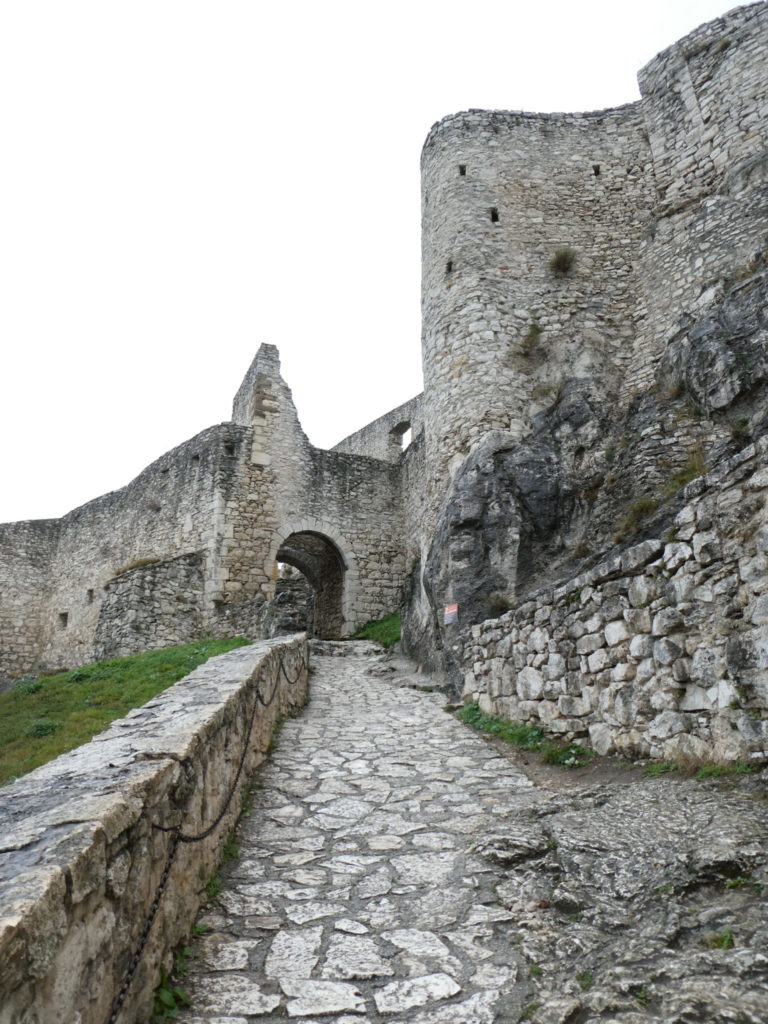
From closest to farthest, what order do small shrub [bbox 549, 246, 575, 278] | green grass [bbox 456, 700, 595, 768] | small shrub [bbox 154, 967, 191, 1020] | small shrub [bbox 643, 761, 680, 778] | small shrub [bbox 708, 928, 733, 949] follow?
small shrub [bbox 708, 928, 733, 949] → small shrub [bbox 154, 967, 191, 1020] → small shrub [bbox 643, 761, 680, 778] → green grass [bbox 456, 700, 595, 768] → small shrub [bbox 549, 246, 575, 278]

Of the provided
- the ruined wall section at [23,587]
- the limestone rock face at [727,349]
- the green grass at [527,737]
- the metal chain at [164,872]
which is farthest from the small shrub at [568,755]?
the ruined wall section at [23,587]

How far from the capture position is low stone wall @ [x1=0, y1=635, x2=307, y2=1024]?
1.77 metres

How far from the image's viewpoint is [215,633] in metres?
16.0

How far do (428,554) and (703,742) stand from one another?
27.2ft

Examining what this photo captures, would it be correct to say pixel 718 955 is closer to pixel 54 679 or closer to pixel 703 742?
pixel 703 742

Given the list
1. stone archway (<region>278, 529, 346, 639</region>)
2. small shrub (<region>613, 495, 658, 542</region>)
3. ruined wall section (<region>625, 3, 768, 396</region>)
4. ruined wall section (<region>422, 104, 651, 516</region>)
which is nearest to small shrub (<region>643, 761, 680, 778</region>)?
small shrub (<region>613, 495, 658, 542</region>)

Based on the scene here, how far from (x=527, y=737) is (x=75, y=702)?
6009 mm

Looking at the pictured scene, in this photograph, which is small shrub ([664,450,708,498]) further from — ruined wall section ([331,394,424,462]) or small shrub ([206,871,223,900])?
ruined wall section ([331,394,424,462])

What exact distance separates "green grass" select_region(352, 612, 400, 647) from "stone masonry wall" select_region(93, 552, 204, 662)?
405cm

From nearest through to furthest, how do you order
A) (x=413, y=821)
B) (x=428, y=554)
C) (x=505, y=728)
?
(x=413, y=821), (x=505, y=728), (x=428, y=554)

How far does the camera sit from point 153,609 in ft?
52.7

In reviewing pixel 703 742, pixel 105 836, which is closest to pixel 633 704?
pixel 703 742

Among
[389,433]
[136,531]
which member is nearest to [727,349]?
[136,531]

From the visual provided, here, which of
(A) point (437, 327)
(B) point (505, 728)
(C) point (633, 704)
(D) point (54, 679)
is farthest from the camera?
(A) point (437, 327)
